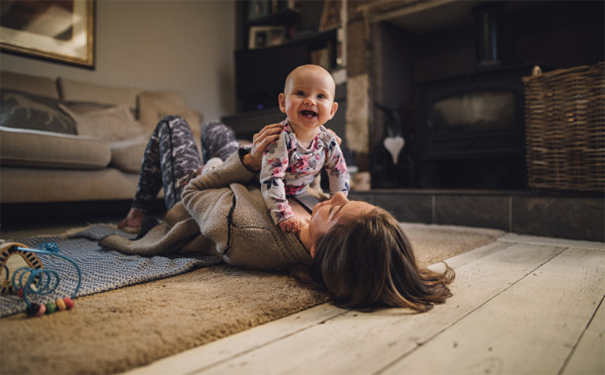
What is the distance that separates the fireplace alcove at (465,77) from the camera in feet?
7.30

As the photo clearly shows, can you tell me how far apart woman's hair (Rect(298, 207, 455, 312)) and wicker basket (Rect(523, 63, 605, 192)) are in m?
1.18

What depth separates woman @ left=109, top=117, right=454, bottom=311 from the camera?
0.73 metres

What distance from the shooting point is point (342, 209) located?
80cm

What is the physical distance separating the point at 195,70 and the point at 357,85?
5.69 feet

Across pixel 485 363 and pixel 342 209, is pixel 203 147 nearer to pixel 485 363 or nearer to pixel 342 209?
pixel 342 209

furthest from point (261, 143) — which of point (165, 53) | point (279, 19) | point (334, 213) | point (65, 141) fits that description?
point (279, 19)

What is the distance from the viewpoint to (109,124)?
2.59m

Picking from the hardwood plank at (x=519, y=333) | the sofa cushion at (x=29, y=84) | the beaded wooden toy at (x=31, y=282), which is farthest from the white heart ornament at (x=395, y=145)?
the sofa cushion at (x=29, y=84)

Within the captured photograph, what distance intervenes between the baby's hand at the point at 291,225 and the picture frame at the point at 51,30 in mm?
2720

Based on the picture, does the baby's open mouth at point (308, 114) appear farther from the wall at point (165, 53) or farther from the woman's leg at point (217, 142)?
the wall at point (165, 53)

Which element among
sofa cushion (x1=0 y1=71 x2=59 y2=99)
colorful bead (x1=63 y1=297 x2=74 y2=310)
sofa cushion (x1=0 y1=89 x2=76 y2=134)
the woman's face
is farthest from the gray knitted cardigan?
sofa cushion (x1=0 y1=71 x2=59 y2=99)

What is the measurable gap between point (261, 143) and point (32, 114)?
6.02 ft

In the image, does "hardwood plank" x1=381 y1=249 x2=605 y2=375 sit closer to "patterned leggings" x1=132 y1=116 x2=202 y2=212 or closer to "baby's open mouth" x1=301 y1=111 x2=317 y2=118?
"baby's open mouth" x1=301 y1=111 x2=317 y2=118

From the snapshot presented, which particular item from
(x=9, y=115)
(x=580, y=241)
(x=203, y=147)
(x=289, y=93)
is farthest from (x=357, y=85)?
(x=9, y=115)
